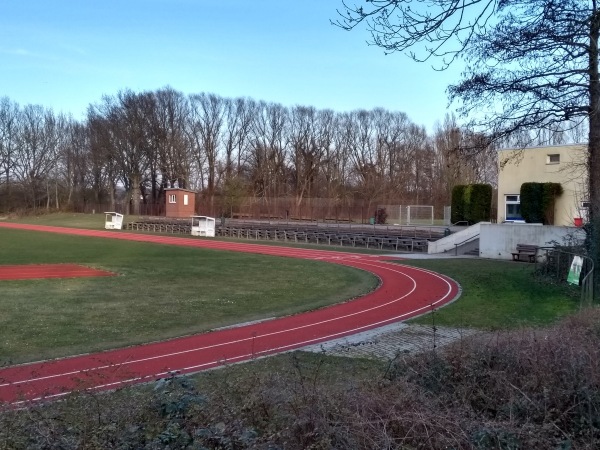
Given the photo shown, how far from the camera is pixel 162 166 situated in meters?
85.1

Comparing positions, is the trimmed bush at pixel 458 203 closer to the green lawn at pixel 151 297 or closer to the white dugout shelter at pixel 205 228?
the white dugout shelter at pixel 205 228

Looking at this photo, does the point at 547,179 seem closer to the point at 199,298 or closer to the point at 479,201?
the point at 479,201

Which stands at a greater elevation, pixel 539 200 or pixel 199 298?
pixel 539 200

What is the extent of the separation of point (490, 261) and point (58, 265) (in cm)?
2109

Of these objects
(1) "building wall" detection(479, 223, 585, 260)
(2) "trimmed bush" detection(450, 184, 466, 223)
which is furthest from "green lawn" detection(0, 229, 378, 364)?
(2) "trimmed bush" detection(450, 184, 466, 223)

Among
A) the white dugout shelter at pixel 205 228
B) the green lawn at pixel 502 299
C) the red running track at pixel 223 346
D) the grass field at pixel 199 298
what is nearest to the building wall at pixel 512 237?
the grass field at pixel 199 298

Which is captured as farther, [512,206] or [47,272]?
[512,206]

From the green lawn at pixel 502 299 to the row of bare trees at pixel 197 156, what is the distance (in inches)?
2156

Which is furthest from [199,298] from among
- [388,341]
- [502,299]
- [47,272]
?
[47,272]

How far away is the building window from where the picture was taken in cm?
3959

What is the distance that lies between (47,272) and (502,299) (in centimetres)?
1870

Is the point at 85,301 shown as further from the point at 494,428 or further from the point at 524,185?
the point at 524,185

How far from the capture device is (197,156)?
8606 centimetres

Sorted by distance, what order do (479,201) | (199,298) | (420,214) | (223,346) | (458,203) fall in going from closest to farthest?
(223,346) < (199,298) < (479,201) < (458,203) < (420,214)
